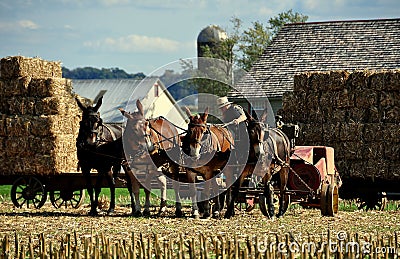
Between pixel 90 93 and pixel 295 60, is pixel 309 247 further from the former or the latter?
pixel 90 93

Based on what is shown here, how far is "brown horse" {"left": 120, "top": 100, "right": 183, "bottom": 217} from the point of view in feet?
57.0

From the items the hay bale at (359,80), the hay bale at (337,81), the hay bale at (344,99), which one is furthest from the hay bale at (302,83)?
the hay bale at (359,80)

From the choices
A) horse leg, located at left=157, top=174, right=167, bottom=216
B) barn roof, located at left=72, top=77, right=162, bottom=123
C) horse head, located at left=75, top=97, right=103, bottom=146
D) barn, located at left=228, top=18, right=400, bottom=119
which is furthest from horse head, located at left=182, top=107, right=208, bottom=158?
barn roof, located at left=72, top=77, right=162, bottom=123

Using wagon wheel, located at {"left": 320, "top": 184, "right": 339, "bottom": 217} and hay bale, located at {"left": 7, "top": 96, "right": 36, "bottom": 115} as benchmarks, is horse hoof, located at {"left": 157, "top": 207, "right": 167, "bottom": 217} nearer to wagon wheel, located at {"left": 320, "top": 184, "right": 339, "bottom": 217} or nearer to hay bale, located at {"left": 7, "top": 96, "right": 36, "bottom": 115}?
wagon wheel, located at {"left": 320, "top": 184, "right": 339, "bottom": 217}

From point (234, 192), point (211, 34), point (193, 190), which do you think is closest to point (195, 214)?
point (193, 190)

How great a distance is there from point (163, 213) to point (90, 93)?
51.4 m

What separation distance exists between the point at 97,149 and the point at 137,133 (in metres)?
1.22

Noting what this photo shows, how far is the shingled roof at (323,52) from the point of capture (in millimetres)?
33000

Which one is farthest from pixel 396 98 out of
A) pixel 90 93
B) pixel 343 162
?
pixel 90 93

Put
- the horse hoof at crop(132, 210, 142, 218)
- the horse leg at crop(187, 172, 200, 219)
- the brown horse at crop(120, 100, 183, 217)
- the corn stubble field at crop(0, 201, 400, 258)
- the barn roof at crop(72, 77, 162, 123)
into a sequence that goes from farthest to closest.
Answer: the barn roof at crop(72, 77, 162, 123) → the horse hoof at crop(132, 210, 142, 218) → the brown horse at crop(120, 100, 183, 217) → the horse leg at crop(187, 172, 200, 219) → the corn stubble field at crop(0, 201, 400, 258)

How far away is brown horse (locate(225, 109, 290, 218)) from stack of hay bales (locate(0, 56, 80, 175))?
6.10 metres

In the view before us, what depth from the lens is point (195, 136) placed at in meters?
15.8

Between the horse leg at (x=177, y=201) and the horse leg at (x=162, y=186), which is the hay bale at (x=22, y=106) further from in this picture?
the horse leg at (x=177, y=201)

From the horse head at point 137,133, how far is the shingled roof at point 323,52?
15.8 metres
